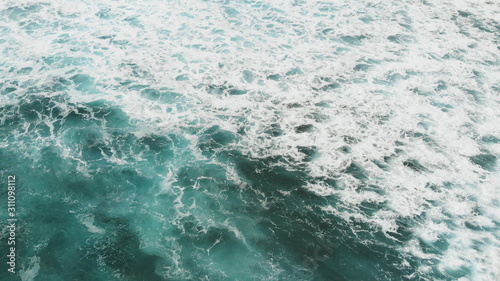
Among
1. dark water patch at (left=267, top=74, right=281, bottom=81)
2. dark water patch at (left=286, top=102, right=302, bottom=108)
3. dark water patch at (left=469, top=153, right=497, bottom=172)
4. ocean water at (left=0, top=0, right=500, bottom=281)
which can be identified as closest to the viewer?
ocean water at (left=0, top=0, right=500, bottom=281)

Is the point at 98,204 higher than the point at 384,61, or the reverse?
the point at 384,61

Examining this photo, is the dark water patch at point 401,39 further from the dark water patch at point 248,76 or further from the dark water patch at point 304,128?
the dark water patch at point 304,128

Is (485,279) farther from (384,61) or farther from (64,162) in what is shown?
(64,162)

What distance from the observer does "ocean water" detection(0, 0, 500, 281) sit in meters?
11.7

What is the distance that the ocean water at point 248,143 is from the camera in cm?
1170

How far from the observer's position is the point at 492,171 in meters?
14.4

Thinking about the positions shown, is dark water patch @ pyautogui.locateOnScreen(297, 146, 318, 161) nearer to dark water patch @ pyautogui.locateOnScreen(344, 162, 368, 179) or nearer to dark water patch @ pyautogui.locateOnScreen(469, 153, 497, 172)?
dark water patch @ pyautogui.locateOnScreen(344, 162, 368, 179)

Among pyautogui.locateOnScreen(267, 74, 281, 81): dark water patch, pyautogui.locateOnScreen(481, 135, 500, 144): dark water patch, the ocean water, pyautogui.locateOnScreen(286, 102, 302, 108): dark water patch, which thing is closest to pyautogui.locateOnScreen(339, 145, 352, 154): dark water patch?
the ocean water

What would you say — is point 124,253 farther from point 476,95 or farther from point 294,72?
point 476,95

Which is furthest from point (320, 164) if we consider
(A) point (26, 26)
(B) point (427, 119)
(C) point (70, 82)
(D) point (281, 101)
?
A: (A) point (26, 26)

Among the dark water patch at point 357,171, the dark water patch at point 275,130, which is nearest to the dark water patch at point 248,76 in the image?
the dark water patch at point 275,130

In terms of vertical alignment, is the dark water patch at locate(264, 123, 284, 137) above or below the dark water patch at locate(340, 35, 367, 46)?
below

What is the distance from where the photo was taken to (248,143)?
602 inches

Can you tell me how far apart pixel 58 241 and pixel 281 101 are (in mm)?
10823
